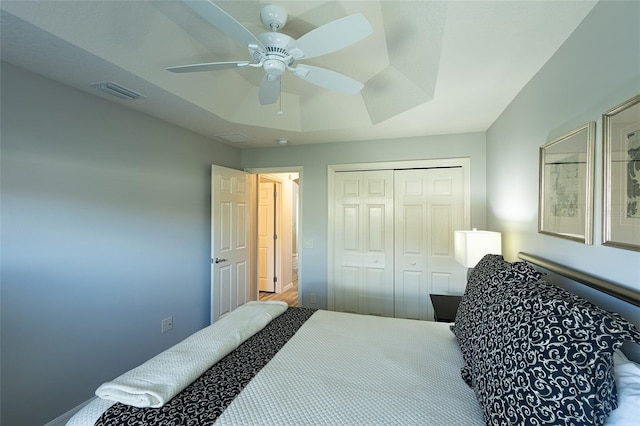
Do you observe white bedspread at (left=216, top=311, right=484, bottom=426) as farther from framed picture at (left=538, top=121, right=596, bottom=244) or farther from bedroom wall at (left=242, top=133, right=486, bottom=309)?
bedroom wall at (left=242, top=133, right=486, bottom=309)

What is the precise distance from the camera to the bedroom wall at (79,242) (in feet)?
5.41

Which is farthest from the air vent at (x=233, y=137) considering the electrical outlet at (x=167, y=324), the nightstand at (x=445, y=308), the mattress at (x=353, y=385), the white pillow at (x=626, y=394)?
the white pillow at (x=626, y=394)

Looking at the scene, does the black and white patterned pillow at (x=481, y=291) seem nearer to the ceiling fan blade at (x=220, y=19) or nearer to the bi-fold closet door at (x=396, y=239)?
the ceiling fan blade at (x=220, y=19)

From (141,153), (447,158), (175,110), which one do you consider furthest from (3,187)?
(447,158)

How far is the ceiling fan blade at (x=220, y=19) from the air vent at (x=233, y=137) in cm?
189

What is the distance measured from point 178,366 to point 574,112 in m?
2.16

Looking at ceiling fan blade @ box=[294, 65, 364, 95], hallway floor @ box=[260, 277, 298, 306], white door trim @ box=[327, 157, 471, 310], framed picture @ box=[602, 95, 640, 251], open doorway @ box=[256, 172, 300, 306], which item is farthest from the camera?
open doorway @ box=[256, 172, 300, 306]

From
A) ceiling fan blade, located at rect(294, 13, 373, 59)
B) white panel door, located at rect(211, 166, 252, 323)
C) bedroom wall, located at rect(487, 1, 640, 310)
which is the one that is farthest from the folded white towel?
bedroom wall, located at rect(487, 1, 640, 310)

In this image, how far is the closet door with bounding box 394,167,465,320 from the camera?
10.2 ft

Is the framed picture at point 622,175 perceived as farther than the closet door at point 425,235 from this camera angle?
No

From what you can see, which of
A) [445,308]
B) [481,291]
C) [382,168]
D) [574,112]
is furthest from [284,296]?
[574,112]

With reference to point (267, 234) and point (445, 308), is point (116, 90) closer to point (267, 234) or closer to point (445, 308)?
point (445, 308)

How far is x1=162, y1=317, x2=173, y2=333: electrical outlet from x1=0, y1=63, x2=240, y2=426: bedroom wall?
0.05m

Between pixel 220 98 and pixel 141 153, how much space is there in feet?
2.79
